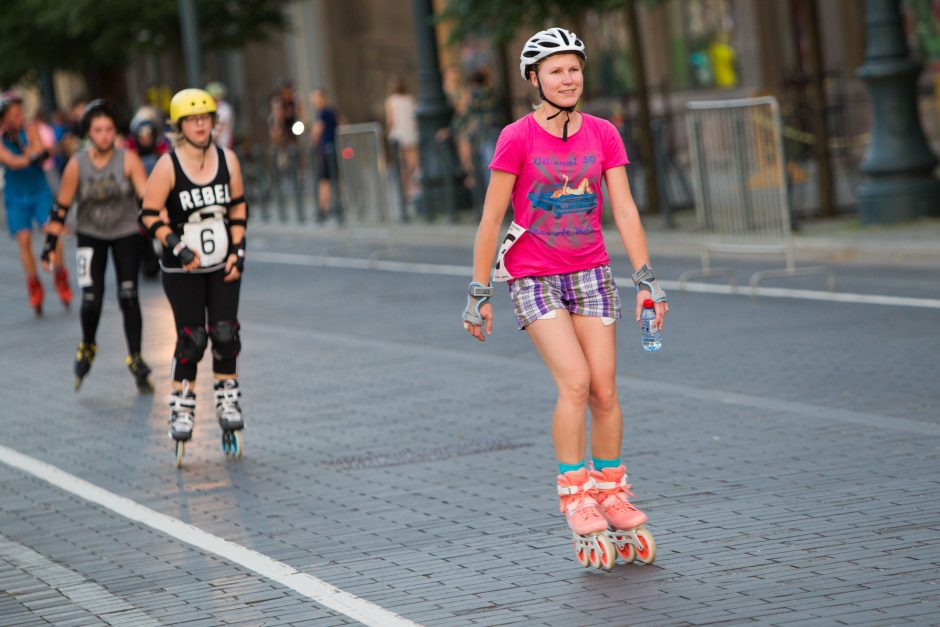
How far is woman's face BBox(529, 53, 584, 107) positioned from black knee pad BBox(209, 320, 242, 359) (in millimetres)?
3226

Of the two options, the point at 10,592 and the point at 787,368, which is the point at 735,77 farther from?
the point at 10,592

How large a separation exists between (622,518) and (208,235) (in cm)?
351

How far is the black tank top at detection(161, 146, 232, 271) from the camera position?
894 cm

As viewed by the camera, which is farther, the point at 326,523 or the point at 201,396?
the point at 201,396

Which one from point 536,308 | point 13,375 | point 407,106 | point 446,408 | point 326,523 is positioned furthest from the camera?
point 407,106

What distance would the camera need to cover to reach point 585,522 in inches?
241

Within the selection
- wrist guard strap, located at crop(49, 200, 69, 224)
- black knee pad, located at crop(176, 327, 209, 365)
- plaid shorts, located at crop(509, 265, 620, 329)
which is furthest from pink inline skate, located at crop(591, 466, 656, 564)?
wrist guard strap, located at crop(49, 200, 69, 224)

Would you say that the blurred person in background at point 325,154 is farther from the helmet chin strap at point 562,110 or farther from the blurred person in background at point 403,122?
the helmet chin strap at point 562,110

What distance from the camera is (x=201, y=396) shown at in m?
11.3

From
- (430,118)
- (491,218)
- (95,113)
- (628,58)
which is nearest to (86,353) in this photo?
(95,113)

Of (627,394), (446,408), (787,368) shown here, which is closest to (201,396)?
(446,408)

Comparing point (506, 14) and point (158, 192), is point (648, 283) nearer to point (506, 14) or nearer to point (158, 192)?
point (158, 192)

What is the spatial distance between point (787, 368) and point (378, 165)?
416 inches

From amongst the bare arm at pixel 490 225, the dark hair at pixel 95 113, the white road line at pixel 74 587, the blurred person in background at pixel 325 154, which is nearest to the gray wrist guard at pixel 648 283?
the bare arm at pixel 490 225
